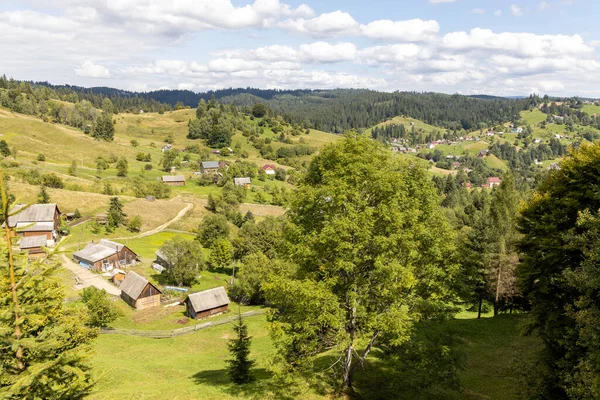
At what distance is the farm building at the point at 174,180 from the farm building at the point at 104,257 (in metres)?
61.4

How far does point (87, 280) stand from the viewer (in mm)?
60406

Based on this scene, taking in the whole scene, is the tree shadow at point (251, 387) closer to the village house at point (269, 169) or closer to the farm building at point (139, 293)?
the farm building at point (139, 293)

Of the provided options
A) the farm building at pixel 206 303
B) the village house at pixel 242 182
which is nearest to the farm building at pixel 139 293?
the farm building at pixel 206 303

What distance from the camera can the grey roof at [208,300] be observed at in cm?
5266

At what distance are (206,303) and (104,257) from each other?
953 inches

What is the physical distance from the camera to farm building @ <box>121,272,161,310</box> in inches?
2135

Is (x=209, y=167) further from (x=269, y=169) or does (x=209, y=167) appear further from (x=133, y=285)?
(x=133, y=285)

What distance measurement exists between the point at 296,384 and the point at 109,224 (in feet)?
261

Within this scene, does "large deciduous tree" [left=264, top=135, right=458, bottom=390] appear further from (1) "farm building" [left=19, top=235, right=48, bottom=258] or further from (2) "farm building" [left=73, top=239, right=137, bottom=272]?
(1) "farm building" [left=19, top=235, right=48, bottom=258]

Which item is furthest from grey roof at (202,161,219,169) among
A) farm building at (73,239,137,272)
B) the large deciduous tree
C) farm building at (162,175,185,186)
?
the large deciduous tree

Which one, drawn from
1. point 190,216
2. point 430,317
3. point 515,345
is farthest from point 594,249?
point 190,216

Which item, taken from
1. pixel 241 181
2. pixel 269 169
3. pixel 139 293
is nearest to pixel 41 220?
pixel 139 293

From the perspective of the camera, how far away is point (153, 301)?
5597cm

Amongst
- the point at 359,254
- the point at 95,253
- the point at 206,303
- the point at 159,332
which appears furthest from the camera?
the point at 95,253
